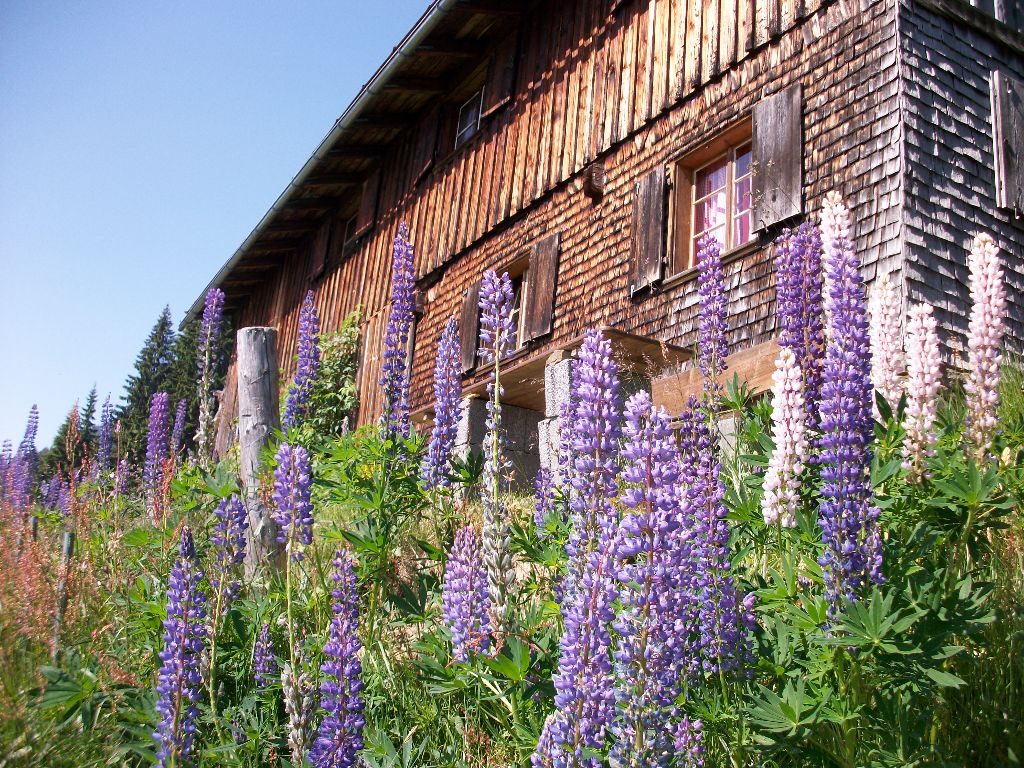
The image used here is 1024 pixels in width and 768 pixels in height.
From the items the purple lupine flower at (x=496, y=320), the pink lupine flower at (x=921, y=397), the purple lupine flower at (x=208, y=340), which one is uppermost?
the purple lupine flower at (x=208, y=340)

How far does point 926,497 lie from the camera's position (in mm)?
2861

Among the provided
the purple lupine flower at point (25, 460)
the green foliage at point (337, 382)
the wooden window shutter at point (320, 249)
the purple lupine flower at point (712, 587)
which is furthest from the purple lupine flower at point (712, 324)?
the wooden window shutter at point (320, 249)

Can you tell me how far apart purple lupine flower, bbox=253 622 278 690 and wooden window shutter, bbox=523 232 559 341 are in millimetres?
7736

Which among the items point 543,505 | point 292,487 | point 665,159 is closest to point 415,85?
point 665,159

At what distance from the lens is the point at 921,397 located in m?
3.12

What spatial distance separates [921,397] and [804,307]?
553mm

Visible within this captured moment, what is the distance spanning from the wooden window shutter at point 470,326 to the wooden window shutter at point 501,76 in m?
2.65

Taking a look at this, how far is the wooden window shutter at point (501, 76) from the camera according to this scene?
12750 millimetres

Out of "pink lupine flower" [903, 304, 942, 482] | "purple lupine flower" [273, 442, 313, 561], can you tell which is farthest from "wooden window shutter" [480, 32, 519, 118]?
"purple lupine flower" [273, 442, 313, 561]

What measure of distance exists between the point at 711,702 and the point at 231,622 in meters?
2.25

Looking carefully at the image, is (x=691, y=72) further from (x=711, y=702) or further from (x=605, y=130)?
(x=711, y=702)

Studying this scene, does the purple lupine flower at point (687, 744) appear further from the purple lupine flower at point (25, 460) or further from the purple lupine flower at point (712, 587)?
the purple lupine flower at point (25, 460)

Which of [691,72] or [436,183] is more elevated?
[436,183]

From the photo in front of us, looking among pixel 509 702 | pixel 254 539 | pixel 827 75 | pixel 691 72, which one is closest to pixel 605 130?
pixel 691 72
